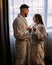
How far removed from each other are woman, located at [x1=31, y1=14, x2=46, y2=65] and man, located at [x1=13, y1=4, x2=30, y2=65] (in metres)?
0.14

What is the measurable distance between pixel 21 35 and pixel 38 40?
0.38 m

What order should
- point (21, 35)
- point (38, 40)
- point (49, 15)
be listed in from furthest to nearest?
point (49, 15) → point (38, 40) → point (21, 35)

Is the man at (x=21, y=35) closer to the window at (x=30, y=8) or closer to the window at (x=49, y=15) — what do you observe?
the window at (x=30, y=8)

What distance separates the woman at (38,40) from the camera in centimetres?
394

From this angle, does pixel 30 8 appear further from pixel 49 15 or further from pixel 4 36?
pixel 4 36

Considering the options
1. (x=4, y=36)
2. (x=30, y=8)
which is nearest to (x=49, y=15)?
(x=30, y=8)

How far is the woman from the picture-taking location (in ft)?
12.9

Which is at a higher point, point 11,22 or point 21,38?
point 11,22

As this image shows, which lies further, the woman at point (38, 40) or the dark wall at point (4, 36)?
the dark wall at point (4, 36)

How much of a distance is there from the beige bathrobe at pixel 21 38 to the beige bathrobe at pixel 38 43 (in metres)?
0.14

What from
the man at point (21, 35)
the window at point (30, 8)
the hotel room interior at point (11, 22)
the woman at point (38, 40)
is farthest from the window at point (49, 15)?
the man at point (21, 35)

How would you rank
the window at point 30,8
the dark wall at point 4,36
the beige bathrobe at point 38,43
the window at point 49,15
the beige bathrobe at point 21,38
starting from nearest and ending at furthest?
the beige bathrobe at point 21,38
the beige bathrobe at point 38,43
the dark wall at point 4,36
the window at point 30,8
the window at point 49,15

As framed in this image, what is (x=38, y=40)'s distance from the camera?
13.0 feet

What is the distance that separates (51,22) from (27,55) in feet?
4.20
